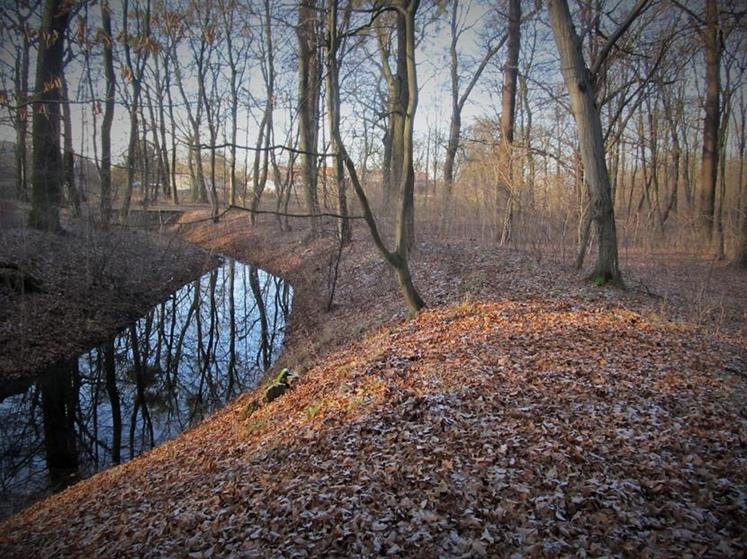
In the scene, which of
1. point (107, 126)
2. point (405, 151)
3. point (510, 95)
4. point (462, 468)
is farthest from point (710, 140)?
point (107, 126)

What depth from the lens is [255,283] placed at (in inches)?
664

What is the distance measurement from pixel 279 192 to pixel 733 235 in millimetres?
17314

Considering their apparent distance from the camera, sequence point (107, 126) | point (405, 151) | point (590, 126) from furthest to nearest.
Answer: point (107, 126) < point (590, 126) < point (405, 151)

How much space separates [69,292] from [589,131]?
488 inches

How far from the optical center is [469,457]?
156 inches

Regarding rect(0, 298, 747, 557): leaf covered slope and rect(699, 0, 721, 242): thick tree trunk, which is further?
rect(699, 0, 721, 242): thick tree trunk

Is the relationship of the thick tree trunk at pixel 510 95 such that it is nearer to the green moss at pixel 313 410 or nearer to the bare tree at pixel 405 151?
the bare tree at pixel 405 151

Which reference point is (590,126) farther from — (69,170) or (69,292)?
(69,170)

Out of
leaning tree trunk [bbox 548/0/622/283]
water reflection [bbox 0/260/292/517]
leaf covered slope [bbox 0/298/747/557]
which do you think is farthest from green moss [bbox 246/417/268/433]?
leaning tree trunk [bbox 548/0/622/283]

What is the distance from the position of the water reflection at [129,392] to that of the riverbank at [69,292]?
1.39 feet

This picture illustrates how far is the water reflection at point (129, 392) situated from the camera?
21.7ft

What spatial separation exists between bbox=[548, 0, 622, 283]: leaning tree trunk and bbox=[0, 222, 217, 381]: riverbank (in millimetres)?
9499

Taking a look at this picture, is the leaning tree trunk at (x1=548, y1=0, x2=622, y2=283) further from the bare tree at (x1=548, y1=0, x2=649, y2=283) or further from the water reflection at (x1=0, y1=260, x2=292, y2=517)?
the water reflection at (x1=0, y1=260, x2=292, y2=517)

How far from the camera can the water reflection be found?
21.7 feet
